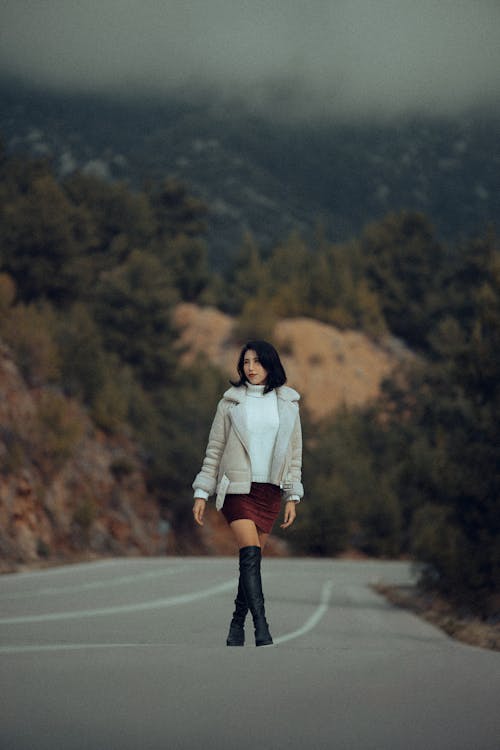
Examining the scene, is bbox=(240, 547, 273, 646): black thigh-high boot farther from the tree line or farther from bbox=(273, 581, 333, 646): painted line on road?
the tree line

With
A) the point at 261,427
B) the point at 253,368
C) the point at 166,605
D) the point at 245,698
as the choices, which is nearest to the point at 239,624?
the point at 261,427

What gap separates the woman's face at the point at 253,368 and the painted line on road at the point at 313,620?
13.9ft

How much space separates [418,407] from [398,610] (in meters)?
52.2

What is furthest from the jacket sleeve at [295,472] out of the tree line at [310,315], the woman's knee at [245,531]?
the tree line at [310,315]

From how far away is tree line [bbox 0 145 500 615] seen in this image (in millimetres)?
21422

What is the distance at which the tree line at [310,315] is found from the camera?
2142cm

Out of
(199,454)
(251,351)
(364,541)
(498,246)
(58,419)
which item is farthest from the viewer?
(498,246)

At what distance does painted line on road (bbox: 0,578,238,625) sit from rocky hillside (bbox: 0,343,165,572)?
11.5 metres

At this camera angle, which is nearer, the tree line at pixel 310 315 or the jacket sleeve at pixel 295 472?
the jacket sleeve at pixel 295 472

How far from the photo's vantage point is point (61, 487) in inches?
1721

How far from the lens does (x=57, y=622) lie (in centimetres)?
1373

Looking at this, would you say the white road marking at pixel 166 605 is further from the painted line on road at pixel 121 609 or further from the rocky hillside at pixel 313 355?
the rocky hillside at pixel 313 355

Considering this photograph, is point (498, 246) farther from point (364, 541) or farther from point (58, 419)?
point (58, 419)

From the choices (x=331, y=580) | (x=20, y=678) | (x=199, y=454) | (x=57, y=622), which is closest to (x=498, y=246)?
(x=199, y=454)
